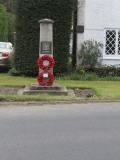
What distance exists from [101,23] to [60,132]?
1336cm

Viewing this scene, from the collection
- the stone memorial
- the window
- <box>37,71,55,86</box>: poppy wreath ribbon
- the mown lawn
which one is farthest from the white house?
<box>37,71,55,86</box>: poppy wreath ribbon

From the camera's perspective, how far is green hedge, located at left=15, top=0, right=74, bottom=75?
21.2 metres

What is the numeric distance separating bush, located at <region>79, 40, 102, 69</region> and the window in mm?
553

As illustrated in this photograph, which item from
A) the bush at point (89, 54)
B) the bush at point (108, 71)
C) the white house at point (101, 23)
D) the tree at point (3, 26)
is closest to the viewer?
the bush at point (108, 71)

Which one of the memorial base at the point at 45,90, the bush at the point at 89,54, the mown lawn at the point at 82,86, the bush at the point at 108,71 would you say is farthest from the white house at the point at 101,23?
the memorial base at the point at 45,90

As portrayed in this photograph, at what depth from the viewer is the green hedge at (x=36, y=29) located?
69.5 feet

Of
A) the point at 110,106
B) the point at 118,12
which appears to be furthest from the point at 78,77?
the point at 110,106

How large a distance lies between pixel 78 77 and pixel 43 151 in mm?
12422

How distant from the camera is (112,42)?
76.4ft

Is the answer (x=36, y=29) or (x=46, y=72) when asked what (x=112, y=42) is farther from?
(x=46, y=72)

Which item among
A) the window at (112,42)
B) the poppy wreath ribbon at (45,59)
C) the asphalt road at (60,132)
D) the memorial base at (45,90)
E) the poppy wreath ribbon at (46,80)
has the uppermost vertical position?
the window at (112,42)

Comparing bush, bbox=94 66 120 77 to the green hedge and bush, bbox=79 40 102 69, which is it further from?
the green hedge

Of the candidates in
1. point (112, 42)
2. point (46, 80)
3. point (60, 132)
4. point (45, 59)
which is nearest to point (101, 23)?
point (112, 42)

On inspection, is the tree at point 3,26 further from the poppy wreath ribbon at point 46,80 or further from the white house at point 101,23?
the poppy wreath ribbon at point 46,80
